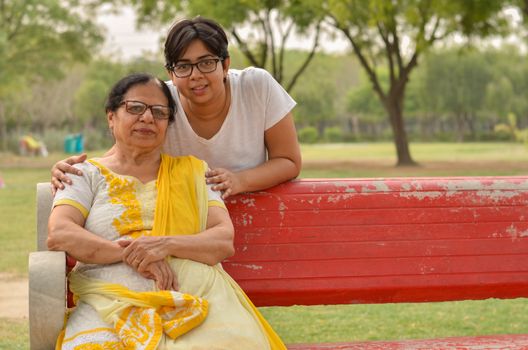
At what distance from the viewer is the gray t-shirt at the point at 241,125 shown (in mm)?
3449

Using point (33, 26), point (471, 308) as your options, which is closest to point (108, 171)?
point (471, 308)

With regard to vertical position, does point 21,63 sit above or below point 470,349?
above

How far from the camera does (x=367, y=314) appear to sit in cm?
607

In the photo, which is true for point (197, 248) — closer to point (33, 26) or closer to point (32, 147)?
point (33, 26)

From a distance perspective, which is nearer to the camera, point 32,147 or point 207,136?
point 207,136

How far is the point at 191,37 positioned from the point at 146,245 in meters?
0.80

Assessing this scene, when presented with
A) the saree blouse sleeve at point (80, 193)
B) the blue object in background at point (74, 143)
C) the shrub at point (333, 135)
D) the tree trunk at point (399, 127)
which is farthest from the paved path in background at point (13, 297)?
the shrub at point (333, 135)

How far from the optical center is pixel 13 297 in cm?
691

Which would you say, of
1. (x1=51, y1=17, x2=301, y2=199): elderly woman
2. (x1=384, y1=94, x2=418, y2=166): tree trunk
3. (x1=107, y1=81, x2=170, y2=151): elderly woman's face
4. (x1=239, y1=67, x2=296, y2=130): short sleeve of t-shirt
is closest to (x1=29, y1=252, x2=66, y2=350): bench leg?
(x1=107, y1=81, x2=170, y2=151): elderly woman's face

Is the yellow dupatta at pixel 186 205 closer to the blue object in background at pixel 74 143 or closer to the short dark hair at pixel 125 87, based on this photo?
the short dark hair at pixel 125 87

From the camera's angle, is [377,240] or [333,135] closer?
[377,240]

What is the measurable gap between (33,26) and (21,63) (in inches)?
82.2

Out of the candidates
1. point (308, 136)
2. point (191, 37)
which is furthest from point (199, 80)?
point (308, 136)

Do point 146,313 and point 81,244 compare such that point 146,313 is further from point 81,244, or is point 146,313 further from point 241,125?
point 241,125
